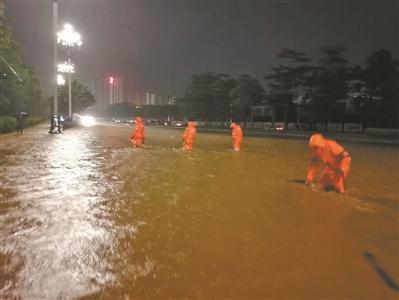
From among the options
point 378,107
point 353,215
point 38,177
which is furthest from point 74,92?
point 353,215

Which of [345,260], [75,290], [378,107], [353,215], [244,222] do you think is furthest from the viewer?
[378,107]

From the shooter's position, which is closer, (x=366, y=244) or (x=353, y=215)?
(x=366, y=244)

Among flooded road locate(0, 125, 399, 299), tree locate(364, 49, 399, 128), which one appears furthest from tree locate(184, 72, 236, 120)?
flooded road locate(0, 125, 399, 299)

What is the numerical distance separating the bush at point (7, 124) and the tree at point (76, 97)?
126 ft

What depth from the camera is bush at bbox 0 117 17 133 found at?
1302 inches

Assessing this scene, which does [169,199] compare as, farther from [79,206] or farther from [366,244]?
[366,244]

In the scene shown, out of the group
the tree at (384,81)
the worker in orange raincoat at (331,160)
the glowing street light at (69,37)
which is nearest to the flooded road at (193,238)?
the worker in orange raincoat at (331,160)

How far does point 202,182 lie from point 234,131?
34.9 feet

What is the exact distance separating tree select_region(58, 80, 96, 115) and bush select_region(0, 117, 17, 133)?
38549 mm

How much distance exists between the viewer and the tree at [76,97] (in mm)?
74250

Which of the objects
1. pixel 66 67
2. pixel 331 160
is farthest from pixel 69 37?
pixel 331 160

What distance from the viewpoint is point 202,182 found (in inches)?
459

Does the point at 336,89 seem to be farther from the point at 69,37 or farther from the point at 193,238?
the point at 193,238

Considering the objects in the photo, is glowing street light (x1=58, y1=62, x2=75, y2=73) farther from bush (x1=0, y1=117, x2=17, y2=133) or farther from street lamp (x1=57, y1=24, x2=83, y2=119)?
bush (x1=0, y1=117, x2=17, y2=133)
